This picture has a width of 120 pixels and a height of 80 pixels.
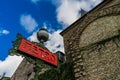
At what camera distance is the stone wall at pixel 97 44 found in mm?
10966

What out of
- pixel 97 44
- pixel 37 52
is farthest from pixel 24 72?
pixel 37 52

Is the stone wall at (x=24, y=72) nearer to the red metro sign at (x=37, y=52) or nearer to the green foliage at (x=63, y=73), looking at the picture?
the green foliage at (x=63, y=73)

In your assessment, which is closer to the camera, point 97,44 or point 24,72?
point 97,44

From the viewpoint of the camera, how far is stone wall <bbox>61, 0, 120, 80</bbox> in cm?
1097

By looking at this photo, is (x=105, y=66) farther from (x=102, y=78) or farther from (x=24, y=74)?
(x=24, y=74)

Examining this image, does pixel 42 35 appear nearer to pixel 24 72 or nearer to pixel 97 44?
pixel 97 44

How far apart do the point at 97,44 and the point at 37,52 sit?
21.5 ft

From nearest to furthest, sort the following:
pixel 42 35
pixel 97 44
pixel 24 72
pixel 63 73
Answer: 1. pixel 42 35
2. pixel 97 44
3. pixel 63 73
4. pixel 24 72

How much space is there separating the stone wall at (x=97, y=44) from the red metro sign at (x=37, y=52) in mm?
4898

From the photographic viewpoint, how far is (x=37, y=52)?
655 cm

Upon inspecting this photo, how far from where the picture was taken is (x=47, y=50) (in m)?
7.03

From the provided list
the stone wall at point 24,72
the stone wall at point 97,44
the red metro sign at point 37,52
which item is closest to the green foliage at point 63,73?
the stone wall at point 97,44

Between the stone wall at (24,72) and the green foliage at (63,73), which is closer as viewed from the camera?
the green foliage at (63,73)

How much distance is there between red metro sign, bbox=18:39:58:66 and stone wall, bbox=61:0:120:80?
4.90m
